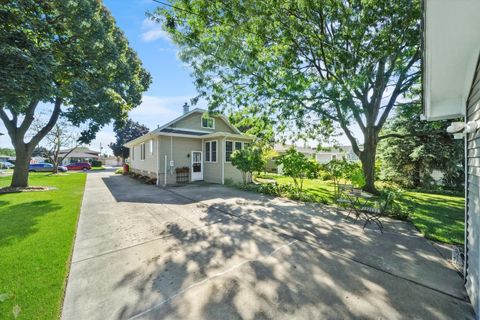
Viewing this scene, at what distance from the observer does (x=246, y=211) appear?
6.79 metres

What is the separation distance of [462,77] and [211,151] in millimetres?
12530

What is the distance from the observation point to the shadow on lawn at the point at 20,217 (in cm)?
456

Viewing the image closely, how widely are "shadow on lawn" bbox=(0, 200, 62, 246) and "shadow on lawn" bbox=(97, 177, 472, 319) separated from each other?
3.36m

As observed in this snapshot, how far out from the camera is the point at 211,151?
14242 millimetres

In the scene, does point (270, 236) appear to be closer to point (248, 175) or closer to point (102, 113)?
point (248, 175)

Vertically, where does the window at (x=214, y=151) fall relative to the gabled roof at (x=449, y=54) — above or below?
below

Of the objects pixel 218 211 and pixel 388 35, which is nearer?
pixel 218 211

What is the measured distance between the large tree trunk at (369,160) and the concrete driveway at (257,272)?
219 inches

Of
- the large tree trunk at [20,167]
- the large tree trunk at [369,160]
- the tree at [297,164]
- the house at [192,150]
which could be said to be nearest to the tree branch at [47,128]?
the large tree trunk at [20,167]

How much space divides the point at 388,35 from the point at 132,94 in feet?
49.7

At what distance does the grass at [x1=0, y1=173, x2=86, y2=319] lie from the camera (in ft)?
8.00

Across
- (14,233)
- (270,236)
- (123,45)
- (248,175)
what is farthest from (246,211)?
(123,45)

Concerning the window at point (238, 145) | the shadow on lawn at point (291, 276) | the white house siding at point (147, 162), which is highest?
the window at point (238, 145)

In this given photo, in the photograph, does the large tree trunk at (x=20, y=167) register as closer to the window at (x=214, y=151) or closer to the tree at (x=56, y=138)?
the window at (x=214, y=151)
